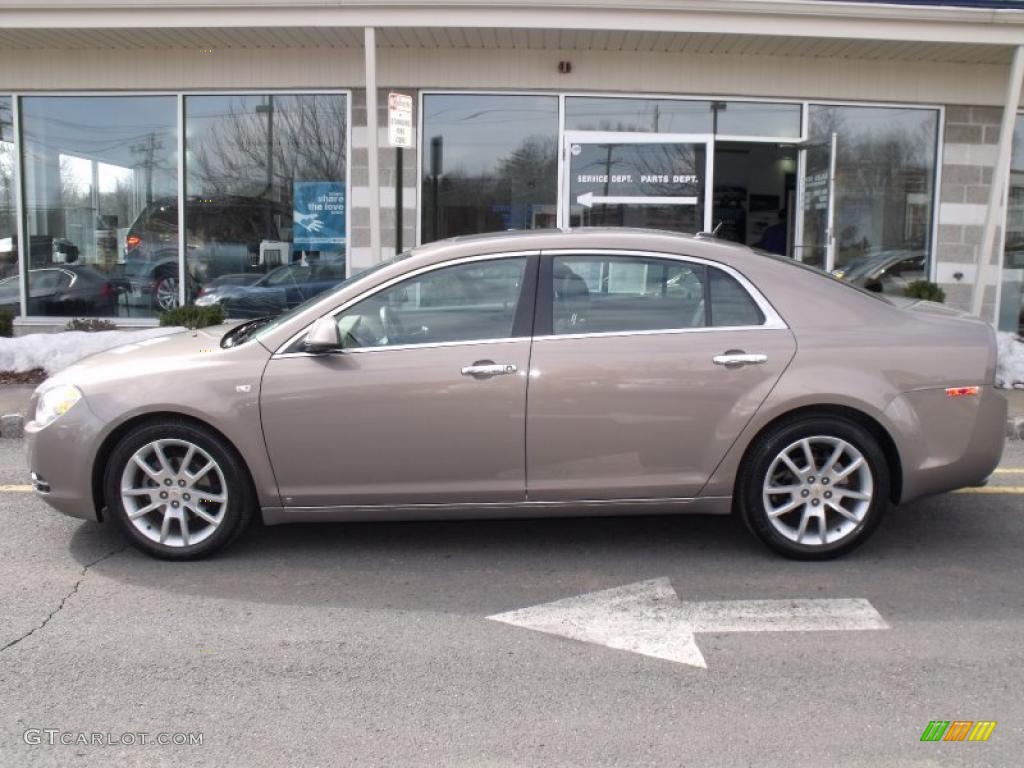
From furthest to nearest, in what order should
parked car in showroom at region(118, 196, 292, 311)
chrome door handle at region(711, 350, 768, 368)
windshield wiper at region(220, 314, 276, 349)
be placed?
1. parked car in showroom at region(118, 196, 292, 311)
2. windshield wiper at region(220, 314, 276, 349)
3. chrome door handle at region(711, 350, 768, 368)

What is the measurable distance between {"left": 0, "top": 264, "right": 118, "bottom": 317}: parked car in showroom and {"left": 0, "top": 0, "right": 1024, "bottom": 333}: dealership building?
1.0 inches

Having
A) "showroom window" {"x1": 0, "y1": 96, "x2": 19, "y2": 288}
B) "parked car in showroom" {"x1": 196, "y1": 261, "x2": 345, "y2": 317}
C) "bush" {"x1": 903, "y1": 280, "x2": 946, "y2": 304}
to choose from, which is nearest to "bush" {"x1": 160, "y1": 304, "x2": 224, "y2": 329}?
"parked car in showroom" {"x1": 196, "y1": 261, "x2": 345, "y2": 317}

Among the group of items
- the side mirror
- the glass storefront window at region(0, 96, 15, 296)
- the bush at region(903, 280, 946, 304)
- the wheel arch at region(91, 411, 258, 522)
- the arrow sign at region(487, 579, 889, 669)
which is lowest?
the arrow sign at region(487, 579, 889, 669)

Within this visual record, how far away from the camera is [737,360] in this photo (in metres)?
4.43

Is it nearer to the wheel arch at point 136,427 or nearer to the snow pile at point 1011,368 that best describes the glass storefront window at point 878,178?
the snow pile at point 1011,368

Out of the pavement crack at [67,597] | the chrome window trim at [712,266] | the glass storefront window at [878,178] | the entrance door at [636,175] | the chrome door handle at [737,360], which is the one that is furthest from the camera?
the glass storefront window at [878,178]

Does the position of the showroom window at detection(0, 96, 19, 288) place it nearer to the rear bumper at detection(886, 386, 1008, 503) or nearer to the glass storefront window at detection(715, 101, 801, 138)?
the glass storefront window at detection(715, 101, 801, 138)

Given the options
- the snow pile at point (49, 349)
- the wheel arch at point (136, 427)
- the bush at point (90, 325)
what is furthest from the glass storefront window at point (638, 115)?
the wheel arch at point (136, 427)

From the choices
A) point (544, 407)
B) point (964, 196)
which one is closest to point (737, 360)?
point (544, 407)

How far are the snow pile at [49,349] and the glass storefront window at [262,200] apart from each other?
1725mm

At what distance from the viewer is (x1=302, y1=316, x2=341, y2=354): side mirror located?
4.36 m

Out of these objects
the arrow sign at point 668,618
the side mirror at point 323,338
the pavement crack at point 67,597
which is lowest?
the pavement crack at point 67,597

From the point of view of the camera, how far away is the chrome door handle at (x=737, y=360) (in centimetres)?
442

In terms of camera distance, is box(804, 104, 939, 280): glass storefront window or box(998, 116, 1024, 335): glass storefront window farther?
box(998, 116, 1024, 335): glass storefront window
